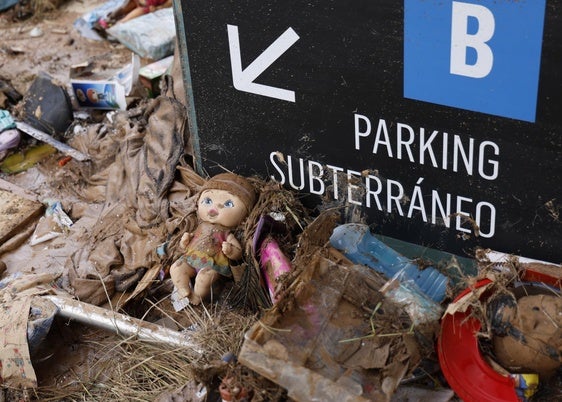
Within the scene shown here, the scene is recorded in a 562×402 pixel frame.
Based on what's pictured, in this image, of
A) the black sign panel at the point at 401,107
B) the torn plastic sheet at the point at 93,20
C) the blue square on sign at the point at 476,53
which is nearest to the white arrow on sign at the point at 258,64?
the black sign panel at the point at 401,107

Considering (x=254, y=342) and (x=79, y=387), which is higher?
(x=254, y=342)

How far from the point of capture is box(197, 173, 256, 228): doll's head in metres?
4.71

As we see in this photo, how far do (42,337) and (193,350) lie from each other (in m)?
0.84

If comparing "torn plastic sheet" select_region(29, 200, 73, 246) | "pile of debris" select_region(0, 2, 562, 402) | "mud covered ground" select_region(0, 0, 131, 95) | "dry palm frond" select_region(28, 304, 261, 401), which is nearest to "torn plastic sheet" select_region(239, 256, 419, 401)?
"pile of debris" select_region(0, 2, 562, 402)

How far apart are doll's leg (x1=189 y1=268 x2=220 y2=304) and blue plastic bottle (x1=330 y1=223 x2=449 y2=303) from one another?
66 cm

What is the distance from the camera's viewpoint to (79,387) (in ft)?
15.0

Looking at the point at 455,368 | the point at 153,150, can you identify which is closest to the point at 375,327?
the point at 455,368

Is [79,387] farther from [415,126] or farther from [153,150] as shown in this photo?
[415,126]

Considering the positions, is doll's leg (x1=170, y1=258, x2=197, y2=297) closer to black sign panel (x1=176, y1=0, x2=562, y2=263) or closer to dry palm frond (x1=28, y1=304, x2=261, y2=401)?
dry palm frond (x1=28, y1=304, x2=261, y2=401)

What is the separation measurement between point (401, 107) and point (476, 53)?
502 millimetres

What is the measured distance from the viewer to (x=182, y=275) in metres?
4.66

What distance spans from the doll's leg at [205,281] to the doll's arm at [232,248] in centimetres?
12

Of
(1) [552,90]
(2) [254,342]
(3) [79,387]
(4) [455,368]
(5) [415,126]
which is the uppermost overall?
(1) [552,90]

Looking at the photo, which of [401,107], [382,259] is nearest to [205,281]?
[382,259]
